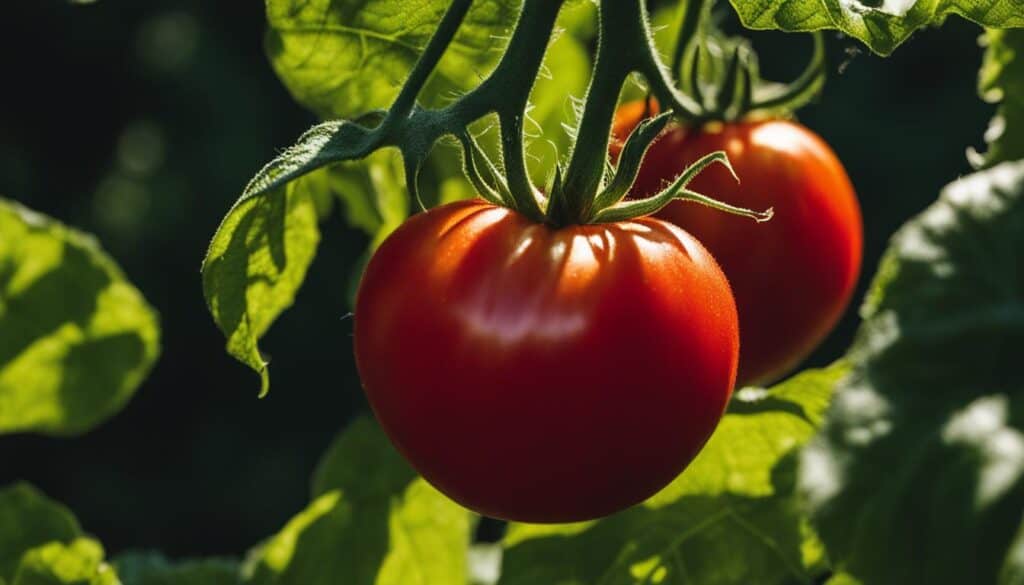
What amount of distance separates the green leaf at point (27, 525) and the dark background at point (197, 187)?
297 cm

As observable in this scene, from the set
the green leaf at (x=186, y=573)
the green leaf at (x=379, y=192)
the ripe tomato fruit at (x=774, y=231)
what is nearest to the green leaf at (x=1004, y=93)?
the ripe tomato fruit at (x=774, y=231)

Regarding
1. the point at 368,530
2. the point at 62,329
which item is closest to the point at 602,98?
the point at 368,530

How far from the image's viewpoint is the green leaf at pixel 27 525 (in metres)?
0.79

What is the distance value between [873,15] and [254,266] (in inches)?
10.7

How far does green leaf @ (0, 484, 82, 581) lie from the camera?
2.58 feet

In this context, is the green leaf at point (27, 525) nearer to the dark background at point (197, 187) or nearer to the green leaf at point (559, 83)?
the green leaf at point (559, 83)

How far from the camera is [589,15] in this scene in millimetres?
1091

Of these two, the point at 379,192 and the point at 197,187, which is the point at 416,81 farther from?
the point at 197,187

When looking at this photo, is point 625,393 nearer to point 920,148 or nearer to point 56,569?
point 56,569

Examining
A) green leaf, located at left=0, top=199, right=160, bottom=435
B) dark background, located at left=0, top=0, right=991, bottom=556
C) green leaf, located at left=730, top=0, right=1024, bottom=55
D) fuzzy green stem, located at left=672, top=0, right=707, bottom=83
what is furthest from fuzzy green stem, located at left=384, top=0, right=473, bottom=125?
dark background, located at left=0, top=0, right=991, bottom=556

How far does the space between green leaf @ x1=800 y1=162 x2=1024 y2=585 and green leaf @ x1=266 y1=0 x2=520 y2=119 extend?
318mm

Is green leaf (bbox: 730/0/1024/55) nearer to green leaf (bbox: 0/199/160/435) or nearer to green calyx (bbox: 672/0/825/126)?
green calyx (bbox: 672/0/825/126)

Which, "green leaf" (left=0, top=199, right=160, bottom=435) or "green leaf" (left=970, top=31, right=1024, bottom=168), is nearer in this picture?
"green leaf" (left=970, top=31, right=1024, bottom=168)

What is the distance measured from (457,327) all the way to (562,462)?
0.21 feet
